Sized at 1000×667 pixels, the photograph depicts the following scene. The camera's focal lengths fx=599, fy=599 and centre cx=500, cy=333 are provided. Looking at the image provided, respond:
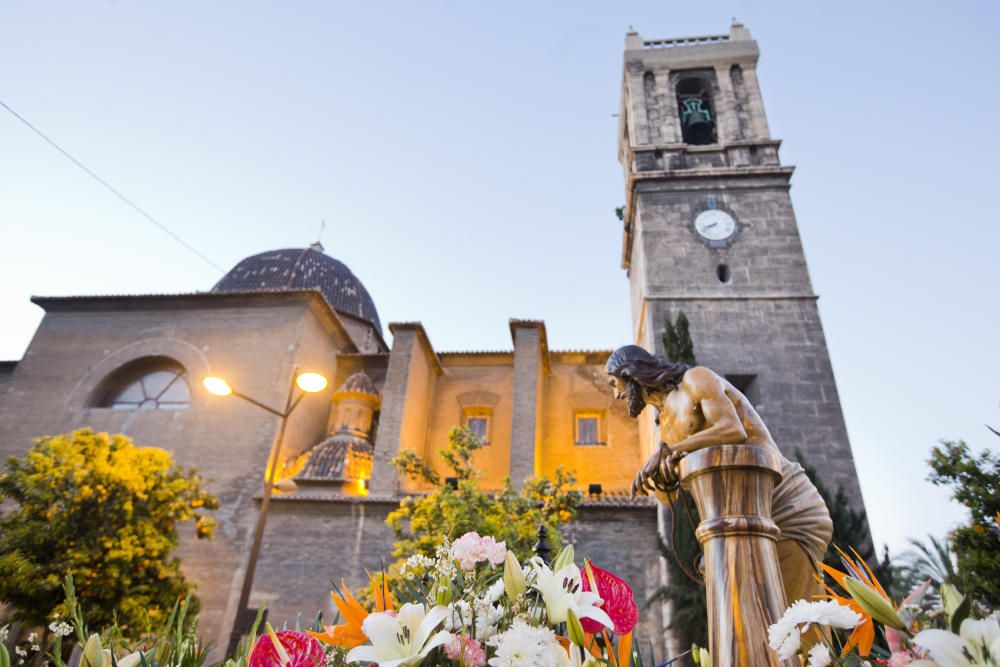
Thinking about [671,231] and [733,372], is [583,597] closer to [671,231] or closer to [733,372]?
[733,372]

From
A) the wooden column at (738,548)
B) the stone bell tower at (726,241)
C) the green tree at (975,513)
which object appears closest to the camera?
the wooden column at (738,548)

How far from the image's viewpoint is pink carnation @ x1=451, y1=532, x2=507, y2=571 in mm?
1322

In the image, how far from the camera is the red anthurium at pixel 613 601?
120 centimetres

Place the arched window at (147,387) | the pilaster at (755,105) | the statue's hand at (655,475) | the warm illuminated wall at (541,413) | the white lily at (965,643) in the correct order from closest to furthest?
1. the white lily at (965,643)
2. the statue's hand at (655,475)
3. the arched window at (147,387)
4. the warm illuminated wall at (541,413)
5. the pilaster at (755,105)

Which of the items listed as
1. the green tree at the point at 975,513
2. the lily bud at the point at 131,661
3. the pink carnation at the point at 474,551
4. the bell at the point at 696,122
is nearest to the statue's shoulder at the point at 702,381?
the pink carnation at the point at 474,551

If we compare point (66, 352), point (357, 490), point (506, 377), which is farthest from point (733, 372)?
point (66, 352)

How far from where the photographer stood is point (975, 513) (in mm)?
8336

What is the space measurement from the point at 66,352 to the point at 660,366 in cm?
1867

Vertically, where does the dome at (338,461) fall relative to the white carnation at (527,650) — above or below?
above

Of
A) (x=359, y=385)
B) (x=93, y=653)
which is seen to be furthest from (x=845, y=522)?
(x=359, y=385)

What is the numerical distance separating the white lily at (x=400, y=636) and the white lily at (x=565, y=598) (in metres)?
0.21

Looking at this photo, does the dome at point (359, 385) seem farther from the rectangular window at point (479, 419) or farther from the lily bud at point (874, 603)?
the lily bud at point (874, 603)

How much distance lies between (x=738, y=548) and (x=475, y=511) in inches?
311

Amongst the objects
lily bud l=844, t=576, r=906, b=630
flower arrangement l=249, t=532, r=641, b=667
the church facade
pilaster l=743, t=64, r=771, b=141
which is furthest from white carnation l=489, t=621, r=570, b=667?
pilaster l=743, t=64, r=771, b=141
